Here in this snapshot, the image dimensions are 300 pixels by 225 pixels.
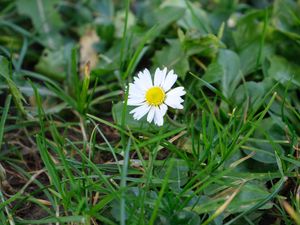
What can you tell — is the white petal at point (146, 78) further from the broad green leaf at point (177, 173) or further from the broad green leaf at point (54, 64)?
the broad green leaf at point (54, 64)

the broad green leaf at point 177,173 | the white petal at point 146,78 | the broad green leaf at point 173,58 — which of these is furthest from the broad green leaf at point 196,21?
the broad green leaf at point 177,173

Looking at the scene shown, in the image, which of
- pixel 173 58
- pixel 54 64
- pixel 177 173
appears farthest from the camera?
pixel 54 64

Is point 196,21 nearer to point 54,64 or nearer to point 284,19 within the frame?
point 284,19

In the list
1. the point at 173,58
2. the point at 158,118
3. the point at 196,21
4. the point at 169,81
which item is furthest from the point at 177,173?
the point at 196,21

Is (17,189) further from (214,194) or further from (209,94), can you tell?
(209,94)

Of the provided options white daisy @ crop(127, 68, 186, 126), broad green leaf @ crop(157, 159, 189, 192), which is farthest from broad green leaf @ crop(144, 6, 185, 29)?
broad green leaf @ crop(157, 159, 189, 192)

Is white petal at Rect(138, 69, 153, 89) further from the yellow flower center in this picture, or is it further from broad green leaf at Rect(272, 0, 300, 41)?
broad green leaf at Rect(272, 0, 300, 41)
